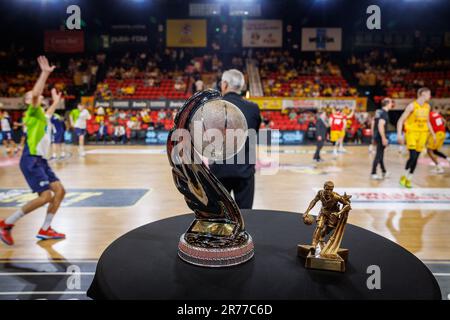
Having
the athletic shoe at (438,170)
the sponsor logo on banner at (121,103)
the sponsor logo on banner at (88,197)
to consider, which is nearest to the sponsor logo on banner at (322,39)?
the sponsor logo on banner at (121,103)

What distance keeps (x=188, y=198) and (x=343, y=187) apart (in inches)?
201

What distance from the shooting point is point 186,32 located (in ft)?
69.2

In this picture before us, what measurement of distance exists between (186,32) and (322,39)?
26.5 ft

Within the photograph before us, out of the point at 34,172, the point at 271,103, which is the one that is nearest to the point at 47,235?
the point at 34,172

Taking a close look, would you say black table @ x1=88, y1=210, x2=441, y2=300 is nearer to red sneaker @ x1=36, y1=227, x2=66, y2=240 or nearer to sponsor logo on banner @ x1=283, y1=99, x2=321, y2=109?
red sneaker @ x1=36, y1=227, x2=66, y2=240

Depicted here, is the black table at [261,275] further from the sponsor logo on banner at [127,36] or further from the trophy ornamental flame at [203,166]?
the sponsor logo on banner at [127,36]

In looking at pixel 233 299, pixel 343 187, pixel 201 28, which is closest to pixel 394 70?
pixel 201 28

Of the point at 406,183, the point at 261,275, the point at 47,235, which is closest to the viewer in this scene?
the point at 261,275

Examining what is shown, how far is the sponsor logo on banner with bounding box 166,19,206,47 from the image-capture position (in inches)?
825

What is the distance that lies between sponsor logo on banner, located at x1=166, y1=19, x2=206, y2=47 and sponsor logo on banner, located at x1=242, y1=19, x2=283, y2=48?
2.52m

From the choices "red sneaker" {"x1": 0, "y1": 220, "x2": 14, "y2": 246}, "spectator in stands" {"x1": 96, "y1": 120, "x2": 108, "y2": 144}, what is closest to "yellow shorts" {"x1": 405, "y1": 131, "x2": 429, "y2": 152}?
"red sneaker" {"x1": 0, "y1": 220, "x2": 14, "y2": 246}

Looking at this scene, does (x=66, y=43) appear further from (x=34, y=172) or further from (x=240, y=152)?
(x=240, y=152)

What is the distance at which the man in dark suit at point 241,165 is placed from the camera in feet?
7.79

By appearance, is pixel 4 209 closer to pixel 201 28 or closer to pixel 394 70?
pixel 201 28
